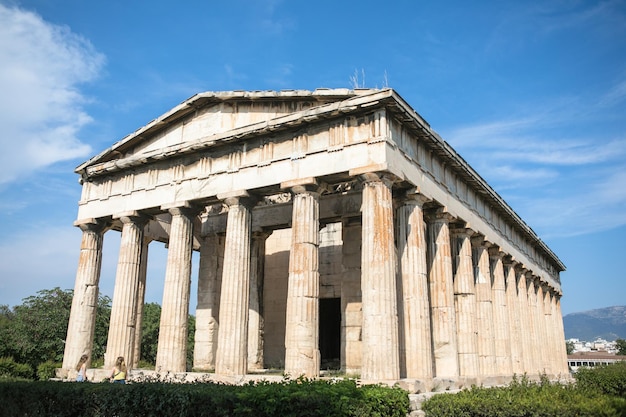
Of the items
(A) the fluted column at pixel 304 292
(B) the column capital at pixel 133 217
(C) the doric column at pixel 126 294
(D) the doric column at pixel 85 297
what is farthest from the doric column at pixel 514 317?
(D) the doric column at pixel 85 297

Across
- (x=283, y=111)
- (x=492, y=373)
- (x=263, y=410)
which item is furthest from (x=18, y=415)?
(x=492, y=373)

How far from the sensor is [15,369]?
26.3m

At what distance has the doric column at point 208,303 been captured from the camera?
80.1 feet

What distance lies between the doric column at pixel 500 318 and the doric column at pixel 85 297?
61.7 feet

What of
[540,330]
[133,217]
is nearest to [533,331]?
[540,330]

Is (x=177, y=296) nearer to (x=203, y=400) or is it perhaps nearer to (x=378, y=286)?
(x=378, y=286)

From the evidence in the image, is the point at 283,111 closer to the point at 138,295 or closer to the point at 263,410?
the point at 138,295

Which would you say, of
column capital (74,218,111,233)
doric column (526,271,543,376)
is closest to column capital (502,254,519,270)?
doric column (526,271,543,376)

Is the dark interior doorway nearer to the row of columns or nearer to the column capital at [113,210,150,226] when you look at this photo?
the row of columns

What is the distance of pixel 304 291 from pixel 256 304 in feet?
26.2

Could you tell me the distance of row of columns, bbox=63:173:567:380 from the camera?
17.1 meters

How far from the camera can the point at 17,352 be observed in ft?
106

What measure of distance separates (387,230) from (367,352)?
149 inches

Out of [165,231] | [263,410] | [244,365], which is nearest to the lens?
[263,410]
